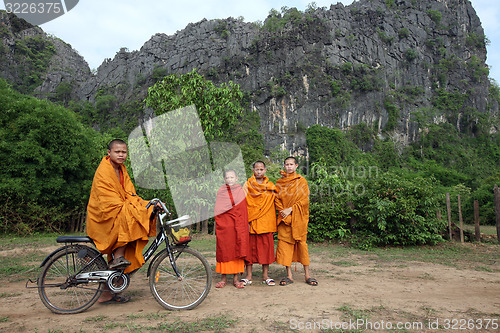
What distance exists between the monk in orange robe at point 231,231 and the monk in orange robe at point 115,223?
3.39 feet

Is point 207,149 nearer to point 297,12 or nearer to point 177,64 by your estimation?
point 177,64

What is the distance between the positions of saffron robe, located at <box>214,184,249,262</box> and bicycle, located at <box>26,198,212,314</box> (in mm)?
752

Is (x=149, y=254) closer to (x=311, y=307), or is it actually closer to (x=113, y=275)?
(x=113, y=275)

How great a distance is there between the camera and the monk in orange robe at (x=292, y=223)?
4133mm

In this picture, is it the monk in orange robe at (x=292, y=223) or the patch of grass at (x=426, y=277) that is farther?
the patch of grass at (x=426, y=277)

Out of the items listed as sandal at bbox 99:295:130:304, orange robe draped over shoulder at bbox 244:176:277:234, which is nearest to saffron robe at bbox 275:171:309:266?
orange robe draped over shoulder at bbox 244:176:277:234

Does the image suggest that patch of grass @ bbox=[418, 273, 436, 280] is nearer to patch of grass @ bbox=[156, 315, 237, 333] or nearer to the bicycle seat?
patch of grass @ bbox=[156, 315, 237, 333]

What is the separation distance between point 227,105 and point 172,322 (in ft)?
23.9

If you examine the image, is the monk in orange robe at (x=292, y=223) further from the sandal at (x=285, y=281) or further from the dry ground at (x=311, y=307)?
the dry ground at (x=311, y=307)

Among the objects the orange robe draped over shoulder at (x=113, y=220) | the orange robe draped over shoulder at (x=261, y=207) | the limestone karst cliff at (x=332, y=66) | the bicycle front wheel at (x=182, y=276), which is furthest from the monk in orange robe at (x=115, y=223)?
the limestone karst cliff at (x=332, y=66)

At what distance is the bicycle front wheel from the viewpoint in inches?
126

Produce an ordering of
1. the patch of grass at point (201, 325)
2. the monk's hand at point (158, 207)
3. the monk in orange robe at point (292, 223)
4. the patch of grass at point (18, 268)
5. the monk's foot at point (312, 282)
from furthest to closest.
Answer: the patch of grass at point (18, 268)
the monk in orange robe at point (292, 223)
the monk's foot at point (312, 282)
the monk's hand at point (158, 207)
the patch of grass at point (201, 325)

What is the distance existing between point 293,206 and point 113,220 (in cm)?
232

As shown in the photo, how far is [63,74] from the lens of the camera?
62969 mm
